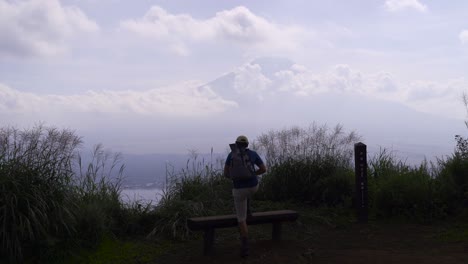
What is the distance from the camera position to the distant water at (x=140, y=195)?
29.5 ft

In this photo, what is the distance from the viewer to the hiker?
7113 mm

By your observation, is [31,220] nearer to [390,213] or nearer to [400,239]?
[400,239]

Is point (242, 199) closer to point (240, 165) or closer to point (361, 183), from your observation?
point (240, 165)

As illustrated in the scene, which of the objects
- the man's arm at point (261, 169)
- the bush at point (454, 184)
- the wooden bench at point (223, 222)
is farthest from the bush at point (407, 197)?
the man's arm at point (261, 169)

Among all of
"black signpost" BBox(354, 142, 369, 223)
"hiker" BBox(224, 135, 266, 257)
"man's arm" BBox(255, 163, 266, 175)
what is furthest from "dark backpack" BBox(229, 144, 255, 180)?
"black signpost" BBox(354, 142, 369, 223)

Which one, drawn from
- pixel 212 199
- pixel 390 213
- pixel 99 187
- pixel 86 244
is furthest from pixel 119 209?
pixel 390 213

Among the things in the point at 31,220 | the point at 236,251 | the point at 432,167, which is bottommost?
the point at 236,251

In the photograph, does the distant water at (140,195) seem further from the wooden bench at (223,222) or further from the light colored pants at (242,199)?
the light colored pants at (242,199)

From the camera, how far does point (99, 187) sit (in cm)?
887

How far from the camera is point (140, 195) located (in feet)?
30.3

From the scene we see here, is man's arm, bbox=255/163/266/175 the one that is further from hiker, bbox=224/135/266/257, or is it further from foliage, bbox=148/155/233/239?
foliage, bbox=148/155/233/239

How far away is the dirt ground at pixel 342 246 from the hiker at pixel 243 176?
0.45 metres

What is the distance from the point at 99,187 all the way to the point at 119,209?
579 millimetres

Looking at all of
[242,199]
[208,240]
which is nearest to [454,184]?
[242,199]
